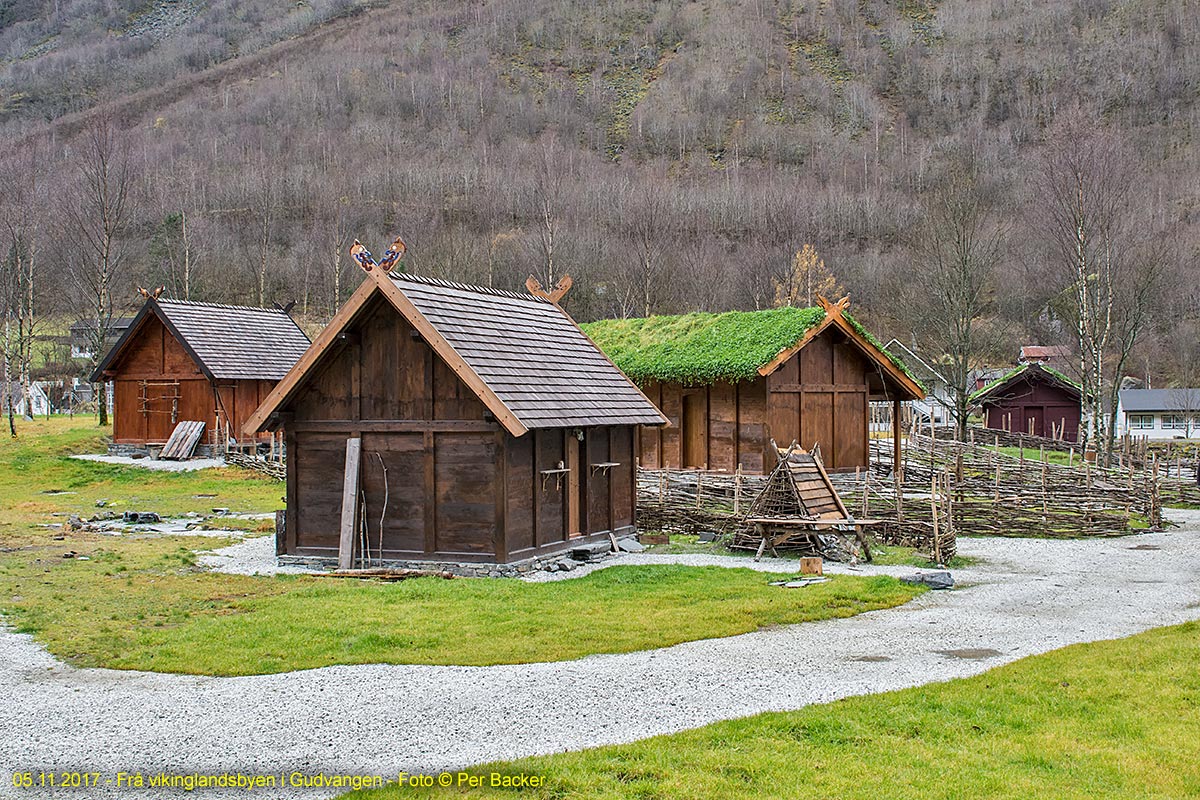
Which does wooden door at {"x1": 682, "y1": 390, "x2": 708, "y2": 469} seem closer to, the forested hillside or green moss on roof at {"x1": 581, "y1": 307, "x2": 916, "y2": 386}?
green moss on roof at {"x1": 581, "y1": 307, "x2": 916, "y2": 386}

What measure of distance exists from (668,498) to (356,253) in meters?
11.1

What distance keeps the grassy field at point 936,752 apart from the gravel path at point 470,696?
576 mm

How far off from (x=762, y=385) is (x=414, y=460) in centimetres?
1424

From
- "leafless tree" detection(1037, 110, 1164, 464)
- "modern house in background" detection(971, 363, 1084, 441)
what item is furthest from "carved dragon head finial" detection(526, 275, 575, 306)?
"modern house in background" detection(971, 363, 1084, 441)

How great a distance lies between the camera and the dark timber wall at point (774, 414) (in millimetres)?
31578

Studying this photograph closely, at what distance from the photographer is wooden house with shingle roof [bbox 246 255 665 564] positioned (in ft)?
61.7

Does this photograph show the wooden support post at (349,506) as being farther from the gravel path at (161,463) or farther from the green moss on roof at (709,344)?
the gravel path at (161,463)

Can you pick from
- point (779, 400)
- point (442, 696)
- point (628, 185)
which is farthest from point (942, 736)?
point (628, 185)

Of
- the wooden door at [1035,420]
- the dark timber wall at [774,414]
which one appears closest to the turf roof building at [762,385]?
the dark timber wall at [774,414]

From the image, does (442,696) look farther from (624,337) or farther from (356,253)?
(624,337)

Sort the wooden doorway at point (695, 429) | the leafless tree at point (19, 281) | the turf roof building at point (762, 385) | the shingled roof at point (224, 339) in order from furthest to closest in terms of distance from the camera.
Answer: the leafless tree at point (19, 281)
the shingled roof at point (224, 339)
the wooden doorway at point (695, 429)
the turf roof building at point (762, 385)

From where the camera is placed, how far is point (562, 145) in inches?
6535

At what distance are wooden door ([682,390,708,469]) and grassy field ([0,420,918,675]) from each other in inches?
544

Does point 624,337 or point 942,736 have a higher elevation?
point 624,337
